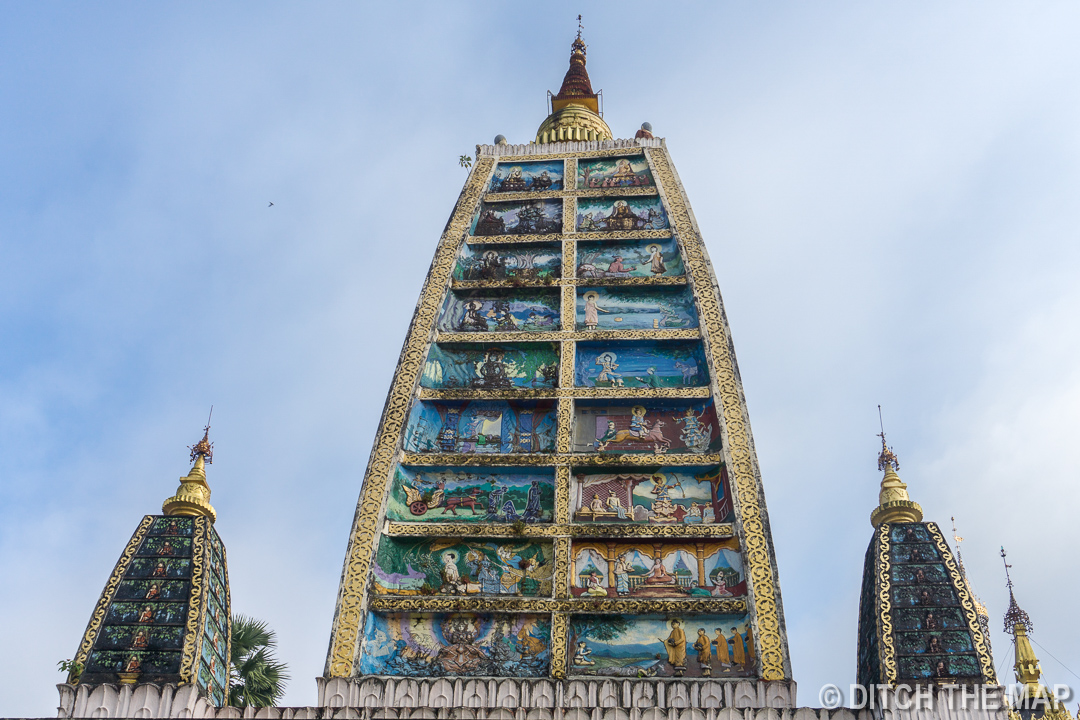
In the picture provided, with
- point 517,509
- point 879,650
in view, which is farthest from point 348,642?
point 879,650

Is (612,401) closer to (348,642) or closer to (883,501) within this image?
(883,501)

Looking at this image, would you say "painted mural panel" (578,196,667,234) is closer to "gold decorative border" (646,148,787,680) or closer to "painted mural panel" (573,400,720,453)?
"gold decorative border" (646,148,787,680)

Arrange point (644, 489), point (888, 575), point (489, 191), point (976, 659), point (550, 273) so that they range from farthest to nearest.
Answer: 1. point (489, 191)
2. point (550, 273)
3. point (644, 489)
4. point (888, 575)
5. point (976, 659)

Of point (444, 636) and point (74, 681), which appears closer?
point (74, 681)

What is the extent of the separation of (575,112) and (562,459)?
1316 centimetres

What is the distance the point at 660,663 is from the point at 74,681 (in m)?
8.51

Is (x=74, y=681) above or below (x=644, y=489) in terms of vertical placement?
below

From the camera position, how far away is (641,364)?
24.5 m

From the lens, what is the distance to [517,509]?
22.1 meters

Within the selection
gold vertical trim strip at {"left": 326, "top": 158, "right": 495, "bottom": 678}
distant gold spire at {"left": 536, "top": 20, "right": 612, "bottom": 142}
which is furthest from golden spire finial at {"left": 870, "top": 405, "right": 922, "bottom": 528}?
distant gold spire at {"left": 536, "top": 20, "right": 612, "bottom": 142}

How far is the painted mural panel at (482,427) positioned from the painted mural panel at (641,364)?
3.61ft

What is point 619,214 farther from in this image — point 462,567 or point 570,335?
point 462,567

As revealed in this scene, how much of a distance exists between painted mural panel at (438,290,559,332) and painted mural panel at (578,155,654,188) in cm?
420

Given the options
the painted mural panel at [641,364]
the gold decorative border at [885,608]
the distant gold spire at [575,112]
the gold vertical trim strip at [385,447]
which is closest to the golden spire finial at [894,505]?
the gold decorative border at [885,608]
